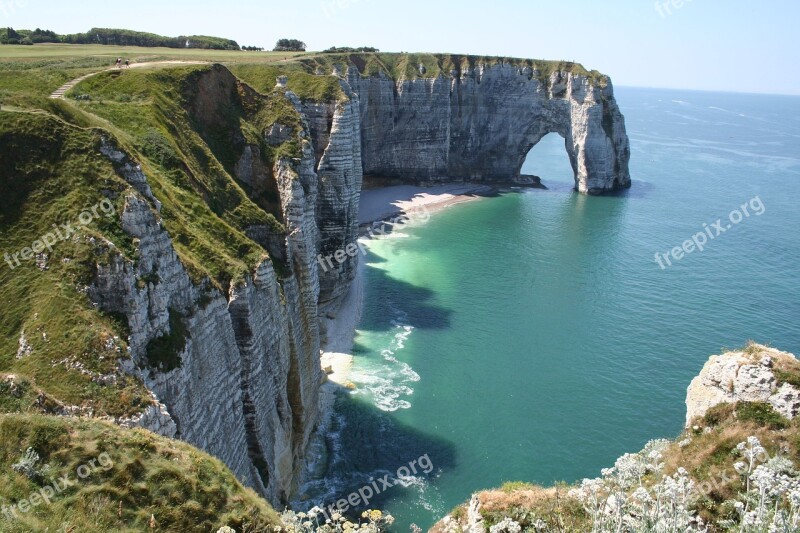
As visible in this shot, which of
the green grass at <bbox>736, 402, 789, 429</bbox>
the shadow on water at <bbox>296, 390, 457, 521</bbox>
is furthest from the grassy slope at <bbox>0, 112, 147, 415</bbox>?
the green grass at <bbox>736, 402, 789, 429</bbox>

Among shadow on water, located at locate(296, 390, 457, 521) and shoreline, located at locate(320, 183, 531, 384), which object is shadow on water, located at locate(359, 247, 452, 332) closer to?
shoreline, located at locate(320, 183, 531, 384)

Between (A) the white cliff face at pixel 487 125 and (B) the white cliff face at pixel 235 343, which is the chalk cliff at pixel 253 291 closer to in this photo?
(B) the white cliff face at pixel 235 343

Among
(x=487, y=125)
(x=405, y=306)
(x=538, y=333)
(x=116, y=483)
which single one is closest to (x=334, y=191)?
(x=405, y=306)

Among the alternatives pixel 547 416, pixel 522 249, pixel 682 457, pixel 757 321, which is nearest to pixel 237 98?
pixel 547 416

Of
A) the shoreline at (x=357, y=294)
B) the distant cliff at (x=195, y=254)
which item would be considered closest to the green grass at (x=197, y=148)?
the distant cliff at (x=195, y=254)

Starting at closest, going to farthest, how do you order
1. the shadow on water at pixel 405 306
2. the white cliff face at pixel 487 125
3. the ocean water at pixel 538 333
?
the ocean water at pixel 538 333
the shadow on water at pixel 405 306
the white cliff face at pixel 487 125

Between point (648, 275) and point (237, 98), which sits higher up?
point (237, 98)

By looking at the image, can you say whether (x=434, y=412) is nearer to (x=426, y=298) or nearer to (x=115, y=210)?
(x=426, y=298)
